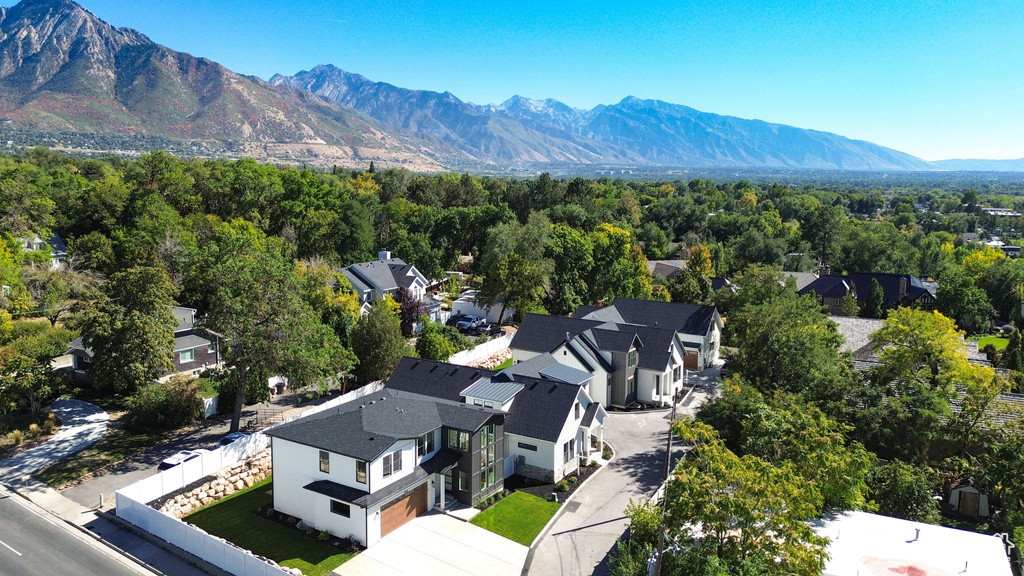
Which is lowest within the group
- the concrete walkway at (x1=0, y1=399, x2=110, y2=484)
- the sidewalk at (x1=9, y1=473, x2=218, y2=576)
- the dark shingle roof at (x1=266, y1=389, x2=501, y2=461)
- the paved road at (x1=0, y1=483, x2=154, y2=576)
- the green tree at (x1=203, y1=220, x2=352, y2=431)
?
the sidewalk at (x1=9, y1=473, x2=218, y2=576)

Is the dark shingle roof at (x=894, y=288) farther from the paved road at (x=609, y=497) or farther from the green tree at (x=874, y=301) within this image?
the paved road at (x=609, y=497)

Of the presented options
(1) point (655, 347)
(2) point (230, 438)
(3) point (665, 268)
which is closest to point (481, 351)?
(1) point (655, 347)

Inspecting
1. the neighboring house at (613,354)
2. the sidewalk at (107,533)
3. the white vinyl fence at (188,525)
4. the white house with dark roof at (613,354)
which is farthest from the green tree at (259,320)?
the white house with dark roof at (613,354)

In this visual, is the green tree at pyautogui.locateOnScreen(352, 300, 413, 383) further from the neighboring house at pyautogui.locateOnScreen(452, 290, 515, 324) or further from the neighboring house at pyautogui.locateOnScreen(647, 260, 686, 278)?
the neighboring house at pyautogui.locateOnScreen(647, 260, 686, 278)

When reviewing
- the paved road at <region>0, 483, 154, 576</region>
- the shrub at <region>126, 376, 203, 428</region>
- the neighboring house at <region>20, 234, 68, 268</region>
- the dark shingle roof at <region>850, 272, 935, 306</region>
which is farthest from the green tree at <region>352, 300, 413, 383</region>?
the dark shingle roof at <region>850, 272, 935, 306</region>

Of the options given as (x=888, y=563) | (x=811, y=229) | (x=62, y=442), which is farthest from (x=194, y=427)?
(x=811, y=229)

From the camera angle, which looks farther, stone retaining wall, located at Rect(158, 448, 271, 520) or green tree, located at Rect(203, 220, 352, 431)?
green tree, located at Rect(203, 220, 352, 431)
